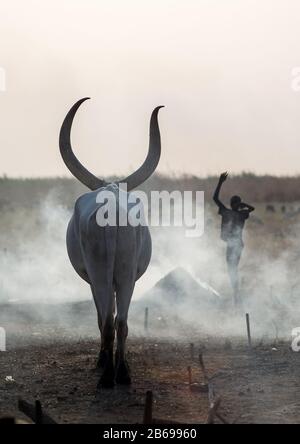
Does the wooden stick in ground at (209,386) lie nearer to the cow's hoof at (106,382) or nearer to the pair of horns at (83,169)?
the cow's hoof at (106,382)

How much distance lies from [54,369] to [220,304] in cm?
595

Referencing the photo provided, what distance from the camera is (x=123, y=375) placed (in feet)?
31.7

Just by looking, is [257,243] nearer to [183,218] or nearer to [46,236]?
[183,218]

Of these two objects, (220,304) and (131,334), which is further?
(220,304)

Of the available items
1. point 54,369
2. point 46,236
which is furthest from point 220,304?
point 46,236

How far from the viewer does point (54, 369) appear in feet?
35.1

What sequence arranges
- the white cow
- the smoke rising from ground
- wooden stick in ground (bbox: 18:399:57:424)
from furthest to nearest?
1. the smoke rising from ground
2. the white cow
3. wooden stick in ground (bbox: 18:399:57:424)

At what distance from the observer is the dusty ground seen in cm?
839

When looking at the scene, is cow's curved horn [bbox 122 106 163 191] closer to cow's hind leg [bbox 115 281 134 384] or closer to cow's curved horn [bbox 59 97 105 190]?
cow's curved horn [bbox 59 97 105 190]

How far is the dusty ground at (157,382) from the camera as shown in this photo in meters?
8.39

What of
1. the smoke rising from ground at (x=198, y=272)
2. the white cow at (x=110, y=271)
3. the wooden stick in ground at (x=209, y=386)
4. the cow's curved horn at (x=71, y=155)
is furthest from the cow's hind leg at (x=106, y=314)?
the smoke rising from ground at (x=198, y=272)

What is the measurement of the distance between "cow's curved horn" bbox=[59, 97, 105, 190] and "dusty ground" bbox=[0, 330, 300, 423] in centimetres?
197

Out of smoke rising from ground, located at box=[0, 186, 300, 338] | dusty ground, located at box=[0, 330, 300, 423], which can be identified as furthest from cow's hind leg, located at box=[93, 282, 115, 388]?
smoke rising from ground, located at box=[0, 186, 300, 338]

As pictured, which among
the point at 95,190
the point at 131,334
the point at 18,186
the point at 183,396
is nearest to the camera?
the point at 183,396
